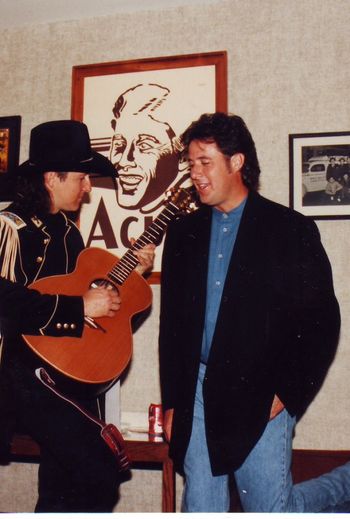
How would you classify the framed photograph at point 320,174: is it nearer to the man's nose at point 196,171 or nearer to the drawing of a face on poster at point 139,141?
the drawing of a face on poster at point 139,141

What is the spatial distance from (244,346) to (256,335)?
0.06 metres

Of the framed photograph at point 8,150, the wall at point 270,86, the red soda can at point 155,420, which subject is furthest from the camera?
the framed photograph at point 8,150

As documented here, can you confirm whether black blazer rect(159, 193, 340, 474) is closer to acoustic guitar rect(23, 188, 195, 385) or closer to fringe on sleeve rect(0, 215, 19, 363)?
acoustic guitar rect(23, 188, 195, 385)

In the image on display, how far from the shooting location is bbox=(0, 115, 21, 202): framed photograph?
3.36 meters

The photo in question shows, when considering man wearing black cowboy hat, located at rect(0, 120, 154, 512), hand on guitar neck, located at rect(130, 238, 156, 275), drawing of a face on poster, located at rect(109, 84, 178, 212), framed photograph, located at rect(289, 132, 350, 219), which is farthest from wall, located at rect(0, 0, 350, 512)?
man wearing black cowboy hat, located at rect(0, 120, 154, 512)

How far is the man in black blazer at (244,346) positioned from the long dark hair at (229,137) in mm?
107

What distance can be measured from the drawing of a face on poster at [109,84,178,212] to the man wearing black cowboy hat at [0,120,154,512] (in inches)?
30.7

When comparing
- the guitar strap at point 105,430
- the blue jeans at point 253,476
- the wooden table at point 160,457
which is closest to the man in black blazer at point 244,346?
the blue jeans at point 253,476

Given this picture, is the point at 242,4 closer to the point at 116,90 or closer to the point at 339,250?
the point at 116,90

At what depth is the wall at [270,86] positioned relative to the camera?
113 inches

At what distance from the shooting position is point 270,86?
10.2 feet

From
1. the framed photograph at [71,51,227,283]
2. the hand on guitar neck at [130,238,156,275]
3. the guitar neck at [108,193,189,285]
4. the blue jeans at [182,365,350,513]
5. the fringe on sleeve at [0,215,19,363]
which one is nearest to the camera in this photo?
the blue jeans at [182,365,350,513]

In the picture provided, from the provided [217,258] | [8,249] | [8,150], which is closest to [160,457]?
[217,258]

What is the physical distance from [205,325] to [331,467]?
1276 mm
